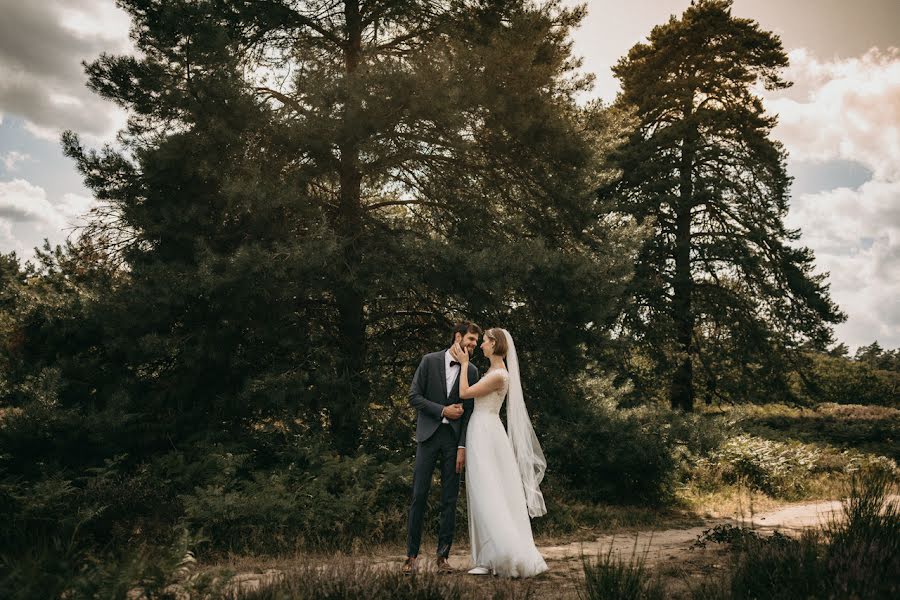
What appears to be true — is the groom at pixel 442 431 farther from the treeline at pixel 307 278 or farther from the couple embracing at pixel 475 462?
the treeline at pixel 307 278

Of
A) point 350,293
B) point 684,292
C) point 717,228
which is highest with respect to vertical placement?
point 717,228

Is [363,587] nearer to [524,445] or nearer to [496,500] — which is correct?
[496,500]

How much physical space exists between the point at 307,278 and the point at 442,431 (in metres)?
3.93

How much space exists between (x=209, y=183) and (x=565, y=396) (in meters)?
6.41

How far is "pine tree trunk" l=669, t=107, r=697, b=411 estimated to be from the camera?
18781mm

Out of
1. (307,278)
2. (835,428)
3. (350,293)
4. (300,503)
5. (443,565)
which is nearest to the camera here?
(443,565)

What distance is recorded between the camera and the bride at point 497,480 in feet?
18.3

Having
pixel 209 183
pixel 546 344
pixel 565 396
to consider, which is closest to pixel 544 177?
pixel 546 344

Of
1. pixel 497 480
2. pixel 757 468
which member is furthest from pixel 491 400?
pixel 757 468

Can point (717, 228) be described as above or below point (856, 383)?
above

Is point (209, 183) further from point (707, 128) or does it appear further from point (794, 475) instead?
point (707, 128)

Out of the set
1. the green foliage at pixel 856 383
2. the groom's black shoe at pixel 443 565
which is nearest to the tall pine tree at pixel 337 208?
the groom's black shoe at pixel 443 565

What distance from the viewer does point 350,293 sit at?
960 cm

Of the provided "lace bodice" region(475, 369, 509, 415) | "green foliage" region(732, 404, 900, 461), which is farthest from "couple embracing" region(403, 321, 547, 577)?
"green foliage" region(732, 404, 900, 461)
